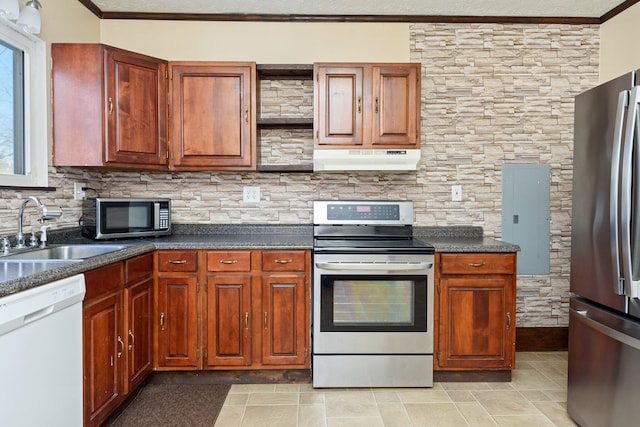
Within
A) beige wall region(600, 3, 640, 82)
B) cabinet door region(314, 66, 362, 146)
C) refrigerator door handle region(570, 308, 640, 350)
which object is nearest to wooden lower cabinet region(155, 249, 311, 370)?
cabinet door region(314, 66, 362, 146)

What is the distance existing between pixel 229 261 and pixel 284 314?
49 centimetres

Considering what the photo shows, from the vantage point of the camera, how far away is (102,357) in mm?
1962

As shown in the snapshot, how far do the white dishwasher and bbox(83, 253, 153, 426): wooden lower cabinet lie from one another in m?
0.13

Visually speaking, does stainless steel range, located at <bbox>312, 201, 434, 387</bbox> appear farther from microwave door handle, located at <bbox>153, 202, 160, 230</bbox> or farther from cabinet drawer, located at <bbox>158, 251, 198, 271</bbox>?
microwave door handle, located at <bbox>153, 202, 160, 230</bbox>

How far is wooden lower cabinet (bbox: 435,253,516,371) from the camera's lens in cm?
256

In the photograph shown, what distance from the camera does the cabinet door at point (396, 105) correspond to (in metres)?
2.78

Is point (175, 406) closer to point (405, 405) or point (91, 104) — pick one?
point (405, 405)

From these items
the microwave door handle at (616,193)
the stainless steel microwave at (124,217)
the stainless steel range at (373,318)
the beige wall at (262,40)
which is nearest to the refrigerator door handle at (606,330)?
the microwave door handle at (616,193)

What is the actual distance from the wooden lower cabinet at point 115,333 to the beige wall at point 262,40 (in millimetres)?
1644

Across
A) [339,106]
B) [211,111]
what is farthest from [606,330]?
[211,111]

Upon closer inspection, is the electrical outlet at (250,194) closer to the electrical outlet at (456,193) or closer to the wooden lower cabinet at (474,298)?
the wooden lower cabinet at (474,298)

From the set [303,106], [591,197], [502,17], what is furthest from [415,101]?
[591,197]

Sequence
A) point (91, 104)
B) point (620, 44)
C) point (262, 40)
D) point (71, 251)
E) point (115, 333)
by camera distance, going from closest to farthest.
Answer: point (115, 333) < point (71, 251) < point (91, 104) < point (620, 44) < point (262, 40)

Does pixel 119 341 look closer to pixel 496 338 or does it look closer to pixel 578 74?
pixel 496 338
